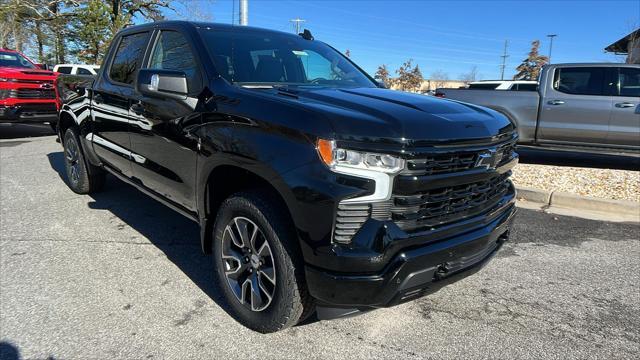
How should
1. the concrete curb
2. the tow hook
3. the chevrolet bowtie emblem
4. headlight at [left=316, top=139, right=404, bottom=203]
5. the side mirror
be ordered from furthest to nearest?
1. the concrete curb
2. the side mirror
3. the chevrolet bowtie emblem
4. the tow hook
5. headlight at [left=316, top=139, right=404, bottom=203]

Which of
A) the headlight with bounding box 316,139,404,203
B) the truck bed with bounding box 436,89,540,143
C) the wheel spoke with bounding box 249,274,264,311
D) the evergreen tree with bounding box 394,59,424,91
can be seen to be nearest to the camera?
the headlight with bounding box 316,139,404,203

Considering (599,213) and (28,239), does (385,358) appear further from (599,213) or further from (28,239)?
(599,213)

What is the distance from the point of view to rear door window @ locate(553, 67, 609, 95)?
27.4 feet

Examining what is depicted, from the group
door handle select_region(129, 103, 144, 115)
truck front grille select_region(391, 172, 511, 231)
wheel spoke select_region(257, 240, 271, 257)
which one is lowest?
wheel spoke select_region(257, 240, 271, 257)

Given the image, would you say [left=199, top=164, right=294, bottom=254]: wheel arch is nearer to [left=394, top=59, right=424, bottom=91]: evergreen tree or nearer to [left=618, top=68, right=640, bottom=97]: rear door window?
[left=618, top=68, right=640, bottom=97]: rear door window

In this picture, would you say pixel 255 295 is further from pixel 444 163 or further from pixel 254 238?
pixel 444 163

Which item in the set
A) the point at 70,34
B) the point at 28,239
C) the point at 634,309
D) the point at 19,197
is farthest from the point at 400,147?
the point at 70,34

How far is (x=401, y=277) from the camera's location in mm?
2303

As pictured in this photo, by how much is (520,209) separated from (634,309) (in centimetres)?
260

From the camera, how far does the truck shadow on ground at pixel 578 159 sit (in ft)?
28.6

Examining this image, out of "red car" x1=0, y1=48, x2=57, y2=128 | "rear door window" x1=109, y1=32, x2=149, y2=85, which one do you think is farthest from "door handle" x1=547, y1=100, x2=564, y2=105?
"red car" x1=0, y1=48, x2=57, y2=128

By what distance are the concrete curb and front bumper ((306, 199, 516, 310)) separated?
400 centimetres

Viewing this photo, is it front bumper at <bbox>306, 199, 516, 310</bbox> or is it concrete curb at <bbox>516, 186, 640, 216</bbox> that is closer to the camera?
front bumper at <bbox>306, 199, 516, 310</bbox>

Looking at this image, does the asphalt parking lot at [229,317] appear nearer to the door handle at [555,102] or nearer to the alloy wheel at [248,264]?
the alloy wheel at [248,264]
